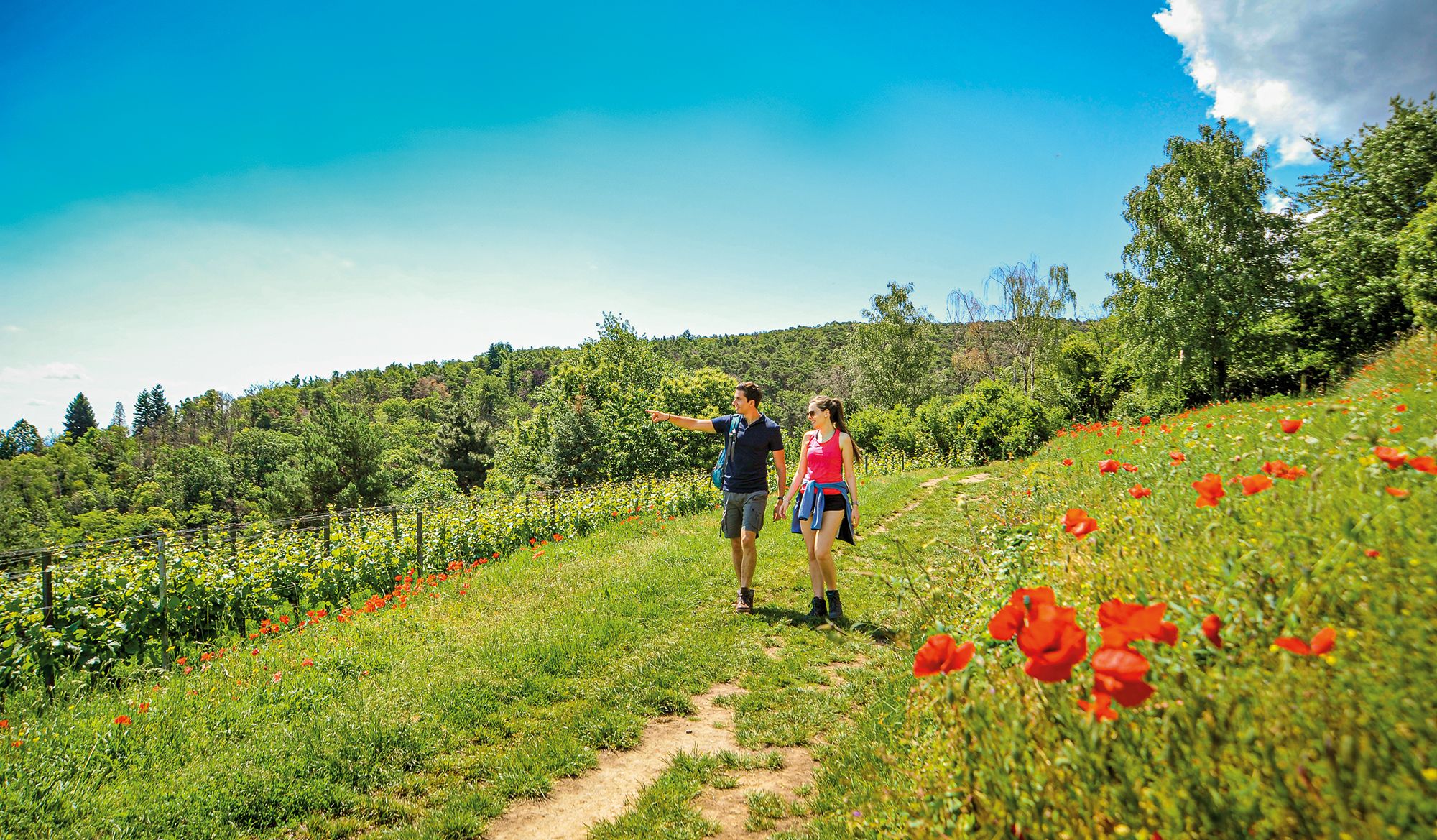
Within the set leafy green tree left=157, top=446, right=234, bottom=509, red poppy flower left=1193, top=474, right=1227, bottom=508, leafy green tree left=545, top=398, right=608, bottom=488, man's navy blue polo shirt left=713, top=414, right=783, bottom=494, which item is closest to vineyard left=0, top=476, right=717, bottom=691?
man's navy blue polo shirt left=713, top=414, right=783, bottom=494

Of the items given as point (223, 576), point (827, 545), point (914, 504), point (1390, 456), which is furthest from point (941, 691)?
point (914, 504)

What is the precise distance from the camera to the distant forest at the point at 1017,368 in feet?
55.5

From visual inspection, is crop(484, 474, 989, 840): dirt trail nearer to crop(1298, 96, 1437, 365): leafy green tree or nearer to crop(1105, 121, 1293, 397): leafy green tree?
crop(1298, 96, 1437, 365): leafy green tree

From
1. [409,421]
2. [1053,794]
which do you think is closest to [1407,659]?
[1053,794]

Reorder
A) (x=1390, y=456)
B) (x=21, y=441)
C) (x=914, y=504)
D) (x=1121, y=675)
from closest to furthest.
Answer: (x=1121, y=675)
(x=1390, y=456)
(x=914, y=504)
(x=21, y=441)

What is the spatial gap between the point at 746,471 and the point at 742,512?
17.0 inches

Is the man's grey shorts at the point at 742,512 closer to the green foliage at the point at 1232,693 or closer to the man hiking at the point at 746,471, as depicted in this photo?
the man hiking at the point at 746,471

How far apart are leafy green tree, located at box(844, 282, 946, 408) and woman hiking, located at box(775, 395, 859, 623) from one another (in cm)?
3184

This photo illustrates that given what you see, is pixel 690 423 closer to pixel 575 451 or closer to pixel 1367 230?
pixel 1367 230

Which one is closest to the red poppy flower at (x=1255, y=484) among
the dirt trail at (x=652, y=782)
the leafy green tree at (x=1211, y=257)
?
the dirt trail at (x=652, y=782)

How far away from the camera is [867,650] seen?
188 inches

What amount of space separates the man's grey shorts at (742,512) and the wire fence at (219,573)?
5.11m

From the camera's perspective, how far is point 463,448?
47.7 m

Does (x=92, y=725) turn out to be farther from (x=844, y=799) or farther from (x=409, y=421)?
(x=409, y=421)
